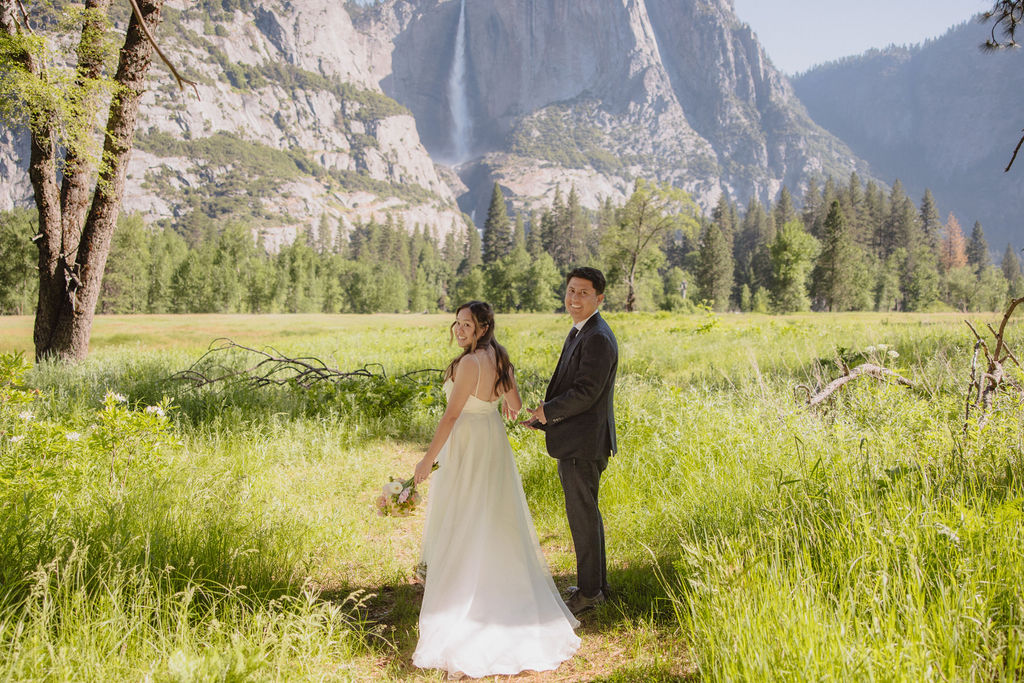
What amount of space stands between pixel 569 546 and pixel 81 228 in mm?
10490

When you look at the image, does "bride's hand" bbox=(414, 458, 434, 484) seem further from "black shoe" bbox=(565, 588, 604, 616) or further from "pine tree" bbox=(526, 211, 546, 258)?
"pine tree" bbox=(526, 211, 546, 258)

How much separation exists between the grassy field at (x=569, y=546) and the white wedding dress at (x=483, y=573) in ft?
0.58

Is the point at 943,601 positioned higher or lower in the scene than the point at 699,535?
higher

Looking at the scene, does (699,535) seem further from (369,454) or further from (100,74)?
(100,74)

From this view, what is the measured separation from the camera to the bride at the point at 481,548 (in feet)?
10.7

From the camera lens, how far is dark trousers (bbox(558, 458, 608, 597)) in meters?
3.83

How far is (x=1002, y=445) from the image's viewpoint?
4.06 meters

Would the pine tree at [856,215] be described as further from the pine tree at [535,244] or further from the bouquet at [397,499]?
the bouquet at [397,499]

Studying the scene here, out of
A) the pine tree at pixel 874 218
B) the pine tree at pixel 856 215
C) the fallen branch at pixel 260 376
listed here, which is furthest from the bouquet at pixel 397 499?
the pine tree at pixel 874 218

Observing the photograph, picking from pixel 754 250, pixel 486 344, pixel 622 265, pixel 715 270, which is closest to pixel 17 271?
pixel 622 265

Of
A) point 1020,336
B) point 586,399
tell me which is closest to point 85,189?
point 586,399

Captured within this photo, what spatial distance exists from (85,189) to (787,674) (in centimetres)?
1237

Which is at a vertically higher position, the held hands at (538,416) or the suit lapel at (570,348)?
the suit lapel at (570,348)

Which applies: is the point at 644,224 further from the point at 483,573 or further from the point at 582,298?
the point at 483,573
